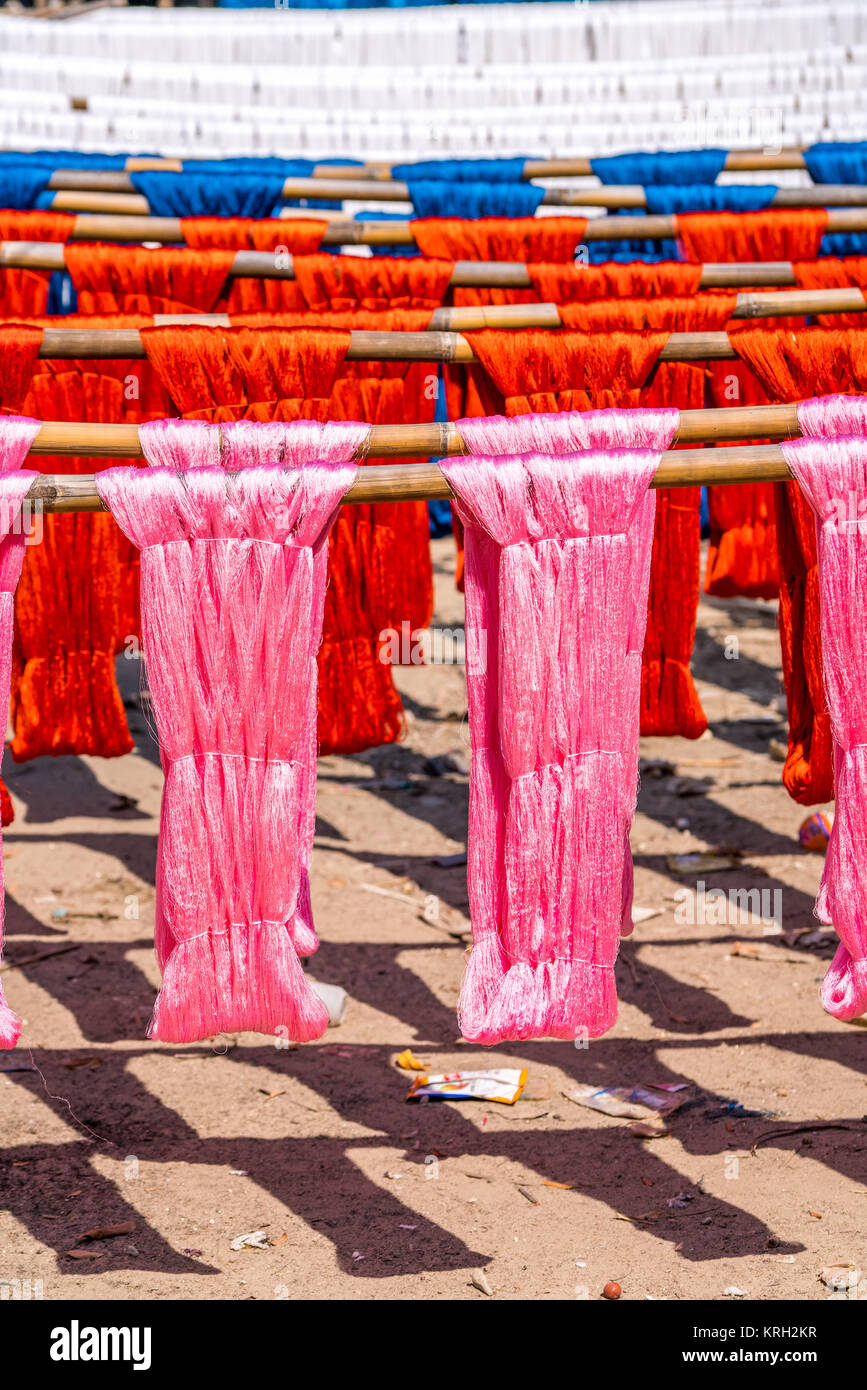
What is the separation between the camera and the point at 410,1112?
4246mm

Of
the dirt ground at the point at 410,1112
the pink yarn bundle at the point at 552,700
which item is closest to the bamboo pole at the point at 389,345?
the pink yarn bundle at the point at 552,700

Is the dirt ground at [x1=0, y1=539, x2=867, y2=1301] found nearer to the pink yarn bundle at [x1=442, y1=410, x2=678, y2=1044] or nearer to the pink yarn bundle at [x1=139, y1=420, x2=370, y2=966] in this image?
the pink yarn bundle at [x1=442, y1=410, x2=678, y2=1044]

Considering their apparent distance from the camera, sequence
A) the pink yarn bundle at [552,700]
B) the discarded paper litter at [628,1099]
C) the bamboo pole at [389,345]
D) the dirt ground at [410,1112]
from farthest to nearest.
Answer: the discarded paper litter at [628,1099], the dirt ground at [410,1112], the bamboo pole at [389,345], the pink yarn bundle at [552,700]

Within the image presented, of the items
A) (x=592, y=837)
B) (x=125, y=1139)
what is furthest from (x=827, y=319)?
(x=125, y=1139)

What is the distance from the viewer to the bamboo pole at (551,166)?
579cm

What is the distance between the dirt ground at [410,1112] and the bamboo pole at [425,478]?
6.30 feet

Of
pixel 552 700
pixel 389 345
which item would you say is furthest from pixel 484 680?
pixel 389 345

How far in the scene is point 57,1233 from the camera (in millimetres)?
3605

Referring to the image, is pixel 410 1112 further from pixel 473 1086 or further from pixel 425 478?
pixel 425 478

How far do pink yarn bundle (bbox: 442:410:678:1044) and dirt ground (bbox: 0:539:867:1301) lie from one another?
110cm

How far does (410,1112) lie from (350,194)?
11.4 ft

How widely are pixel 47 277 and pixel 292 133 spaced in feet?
16.4

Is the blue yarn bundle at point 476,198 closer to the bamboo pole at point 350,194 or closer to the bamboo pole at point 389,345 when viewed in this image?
the bamboo pole at point 350,194

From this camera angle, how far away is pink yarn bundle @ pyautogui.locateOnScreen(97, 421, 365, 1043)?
2496mm
